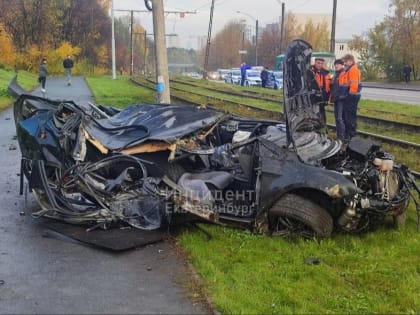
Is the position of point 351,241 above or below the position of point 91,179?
below

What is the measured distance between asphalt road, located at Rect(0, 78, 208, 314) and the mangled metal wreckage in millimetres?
519

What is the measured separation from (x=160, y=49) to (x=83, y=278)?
27.4 ft

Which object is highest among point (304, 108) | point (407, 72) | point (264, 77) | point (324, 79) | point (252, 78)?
point (324, 79)

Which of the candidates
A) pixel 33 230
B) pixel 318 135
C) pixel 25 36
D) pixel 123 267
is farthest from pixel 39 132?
pixel 25 36

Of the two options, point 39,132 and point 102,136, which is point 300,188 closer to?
point 102,136

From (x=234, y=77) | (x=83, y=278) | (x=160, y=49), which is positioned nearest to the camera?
(x=83, y=278)

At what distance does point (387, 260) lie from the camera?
4879 mm

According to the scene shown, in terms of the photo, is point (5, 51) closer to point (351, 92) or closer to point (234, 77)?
point (234, 77)

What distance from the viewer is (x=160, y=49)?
1209cm

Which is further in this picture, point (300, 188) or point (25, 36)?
point (25, 36)

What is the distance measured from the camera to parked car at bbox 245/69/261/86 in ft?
128

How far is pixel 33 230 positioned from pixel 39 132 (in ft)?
5.02

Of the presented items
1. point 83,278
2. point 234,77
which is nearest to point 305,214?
point 83,278

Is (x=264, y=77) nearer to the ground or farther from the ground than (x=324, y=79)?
nearer to the ground
